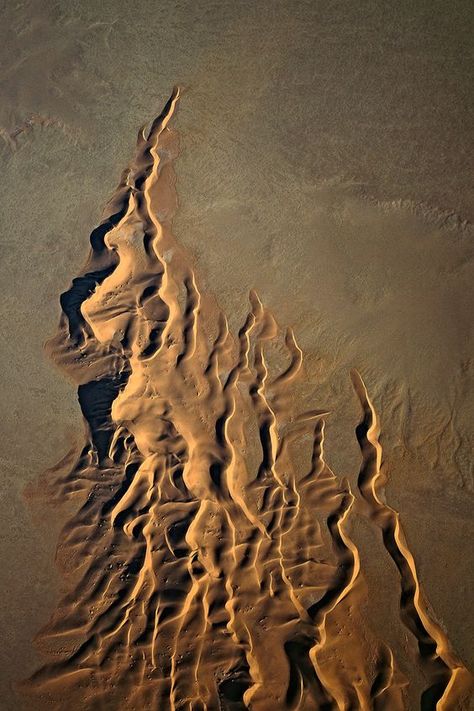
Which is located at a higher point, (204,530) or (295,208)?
(295,208)

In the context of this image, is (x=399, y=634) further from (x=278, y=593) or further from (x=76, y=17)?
(x=76, y=17)

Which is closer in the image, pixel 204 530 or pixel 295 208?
pixel 204 530

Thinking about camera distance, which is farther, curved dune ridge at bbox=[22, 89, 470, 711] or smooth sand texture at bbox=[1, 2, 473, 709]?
smooth sand texture at bbox=[1, 2, 473, 709]

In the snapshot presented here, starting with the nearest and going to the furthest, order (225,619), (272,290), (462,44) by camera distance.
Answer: (225,619)
(272,290)
(462,44)

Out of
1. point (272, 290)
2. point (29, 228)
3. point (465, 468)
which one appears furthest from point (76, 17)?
point (465, 468)

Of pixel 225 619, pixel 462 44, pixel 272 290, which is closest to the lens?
pixel 225 619
